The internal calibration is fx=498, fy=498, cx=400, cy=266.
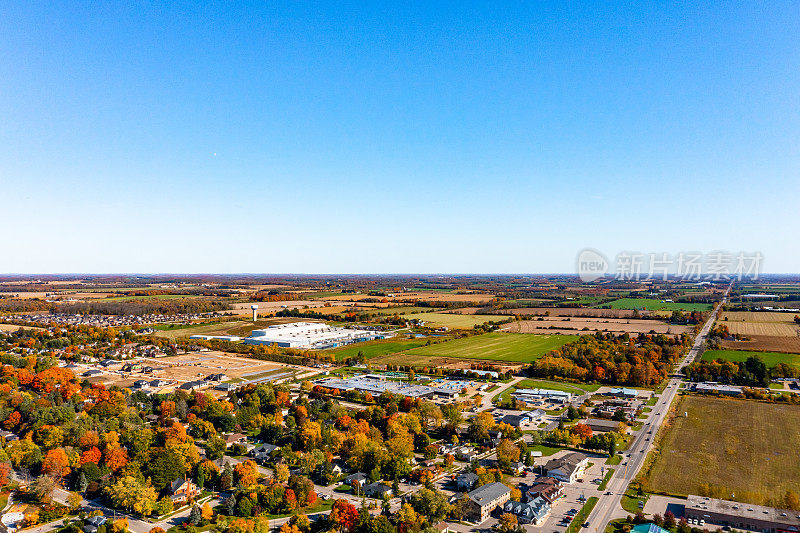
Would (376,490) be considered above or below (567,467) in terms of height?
below

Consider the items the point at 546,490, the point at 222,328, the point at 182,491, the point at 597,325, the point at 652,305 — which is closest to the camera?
the point at 546,490

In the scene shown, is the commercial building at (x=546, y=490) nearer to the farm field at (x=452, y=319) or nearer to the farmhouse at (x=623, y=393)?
the farmhouse at (x=623, y=393)

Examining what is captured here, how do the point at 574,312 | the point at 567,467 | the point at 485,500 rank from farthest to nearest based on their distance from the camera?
the point at 574,312 < the point at 567,467 < the point at 485,500

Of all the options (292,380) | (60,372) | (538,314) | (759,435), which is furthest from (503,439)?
(538,314)

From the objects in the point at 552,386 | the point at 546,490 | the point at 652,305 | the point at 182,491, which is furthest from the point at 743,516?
the point at 652,305

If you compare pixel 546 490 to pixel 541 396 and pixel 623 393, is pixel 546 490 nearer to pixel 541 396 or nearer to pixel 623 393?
pixel 541 396

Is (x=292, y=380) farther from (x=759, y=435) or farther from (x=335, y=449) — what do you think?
(x=759, y=435)

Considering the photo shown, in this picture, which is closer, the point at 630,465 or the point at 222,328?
the point at 630,465

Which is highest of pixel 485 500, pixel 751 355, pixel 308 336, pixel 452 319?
pixel 452 319
